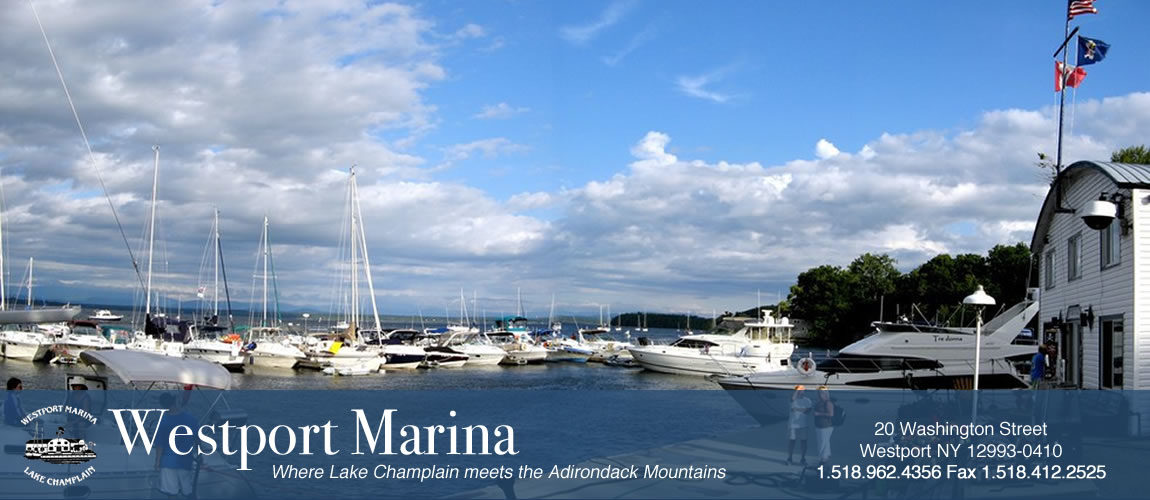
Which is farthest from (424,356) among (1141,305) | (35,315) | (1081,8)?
(1141,305)

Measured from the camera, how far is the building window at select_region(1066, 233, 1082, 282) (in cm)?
2373

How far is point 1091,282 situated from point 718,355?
146 feet

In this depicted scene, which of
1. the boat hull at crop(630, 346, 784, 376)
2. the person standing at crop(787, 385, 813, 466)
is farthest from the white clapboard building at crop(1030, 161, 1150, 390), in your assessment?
the boat hull at crop(630, 346, 784, 376)

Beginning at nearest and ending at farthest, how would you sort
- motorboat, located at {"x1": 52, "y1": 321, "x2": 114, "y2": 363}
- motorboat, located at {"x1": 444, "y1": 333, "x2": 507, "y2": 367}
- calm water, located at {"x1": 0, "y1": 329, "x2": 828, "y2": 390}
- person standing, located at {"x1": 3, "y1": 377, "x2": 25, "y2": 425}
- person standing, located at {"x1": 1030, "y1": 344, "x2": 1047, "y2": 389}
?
1. person standing, located at {"x1": 3, "y1": 377, "x2": 25, "y2": 425}
2. person standing, located at {"x1": 1030, "y1": 344, "x2": 1047, "y2": 389}
3. calm water, located at {"x1": 0, "y1": 329, "x2": 828, "y2": 390}
4. motorboat, located at {"x1": 52, "y1": 321, "x2": 114, "y2": 363}
5. motorboat, located at {"x1": 444, "y1": 333, "x2": 507, "y2": 367}

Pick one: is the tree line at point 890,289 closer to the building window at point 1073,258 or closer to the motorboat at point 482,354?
the motorboat at point 482,354

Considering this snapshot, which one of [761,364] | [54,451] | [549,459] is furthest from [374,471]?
[761,364]

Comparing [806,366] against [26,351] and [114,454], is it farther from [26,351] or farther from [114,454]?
[26,351]

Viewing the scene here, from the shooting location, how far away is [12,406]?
15.4 metres

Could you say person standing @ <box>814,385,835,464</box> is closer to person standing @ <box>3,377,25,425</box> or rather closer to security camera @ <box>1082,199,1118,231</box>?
security camera @ <box>1082,199,1118,231</box>

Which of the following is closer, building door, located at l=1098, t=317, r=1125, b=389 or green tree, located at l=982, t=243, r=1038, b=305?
building door, located at l=1098, t=317, r=1125, b=389

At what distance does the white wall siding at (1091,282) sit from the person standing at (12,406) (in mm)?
21472

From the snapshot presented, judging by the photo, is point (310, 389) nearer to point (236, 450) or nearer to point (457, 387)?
point (457, 387)

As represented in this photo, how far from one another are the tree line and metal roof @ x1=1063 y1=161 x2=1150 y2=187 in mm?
87500

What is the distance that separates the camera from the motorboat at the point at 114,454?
14.1m
